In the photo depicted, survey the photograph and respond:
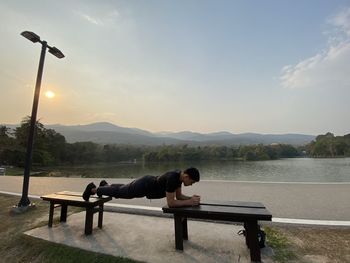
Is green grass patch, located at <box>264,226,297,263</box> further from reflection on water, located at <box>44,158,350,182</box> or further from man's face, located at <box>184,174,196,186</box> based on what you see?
reflection on water, located at <box>44,158,350,182</box>

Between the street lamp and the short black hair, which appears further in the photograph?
the street lamp

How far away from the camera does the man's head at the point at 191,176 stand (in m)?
3.03

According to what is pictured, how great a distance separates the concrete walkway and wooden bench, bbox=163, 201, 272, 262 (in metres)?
0.17

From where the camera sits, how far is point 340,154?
1948 inches

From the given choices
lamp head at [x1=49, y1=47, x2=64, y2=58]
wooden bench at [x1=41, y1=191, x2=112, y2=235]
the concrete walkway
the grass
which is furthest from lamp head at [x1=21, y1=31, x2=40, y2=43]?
the concrete walkway

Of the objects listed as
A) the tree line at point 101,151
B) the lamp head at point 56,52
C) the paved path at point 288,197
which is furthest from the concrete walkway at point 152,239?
the tree line at point 101,151

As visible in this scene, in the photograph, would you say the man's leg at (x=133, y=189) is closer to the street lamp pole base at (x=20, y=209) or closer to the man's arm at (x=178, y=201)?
the man's arm at (x=178, y=201)

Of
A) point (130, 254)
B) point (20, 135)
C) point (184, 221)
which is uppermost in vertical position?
point (20, 135)

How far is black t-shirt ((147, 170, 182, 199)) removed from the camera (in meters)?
3.12

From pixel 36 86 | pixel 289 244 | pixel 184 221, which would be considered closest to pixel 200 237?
pixel 184 221

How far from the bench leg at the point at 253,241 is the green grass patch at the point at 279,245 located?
0.25m

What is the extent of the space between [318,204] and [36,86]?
6678 mm

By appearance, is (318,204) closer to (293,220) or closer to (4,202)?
(293,220)

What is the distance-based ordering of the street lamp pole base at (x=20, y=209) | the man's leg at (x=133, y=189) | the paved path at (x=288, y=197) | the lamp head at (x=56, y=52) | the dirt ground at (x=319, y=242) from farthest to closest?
1. the lamp head at (x=56, y=52)
2. the street lamp pole base at (x=20, y=209)
3. the paved path at (x=288, y=197)
4. the man's leg at (x=133, y=189)
5. the dirt ground at (x=319, y=242)
